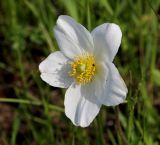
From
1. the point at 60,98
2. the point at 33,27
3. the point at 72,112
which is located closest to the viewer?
the point at 72,112

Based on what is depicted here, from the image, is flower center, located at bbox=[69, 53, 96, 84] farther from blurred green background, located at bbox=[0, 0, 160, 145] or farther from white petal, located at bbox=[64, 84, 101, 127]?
blurred green background, located at bbox=[0, 0, 160, 145]

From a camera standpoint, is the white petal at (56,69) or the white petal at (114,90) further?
the white petal at (56,69)

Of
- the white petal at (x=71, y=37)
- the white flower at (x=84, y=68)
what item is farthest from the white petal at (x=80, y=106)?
the white petal at (x=71, y=37)

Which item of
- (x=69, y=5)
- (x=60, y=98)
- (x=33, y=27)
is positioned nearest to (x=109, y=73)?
(x=69, y=5)

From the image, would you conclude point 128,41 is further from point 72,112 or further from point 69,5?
point 72,112

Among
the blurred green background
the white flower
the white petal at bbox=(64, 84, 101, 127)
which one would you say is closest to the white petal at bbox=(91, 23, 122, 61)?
the white flower

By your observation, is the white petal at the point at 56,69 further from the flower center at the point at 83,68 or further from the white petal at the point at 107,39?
the white petal at the point at 107,39

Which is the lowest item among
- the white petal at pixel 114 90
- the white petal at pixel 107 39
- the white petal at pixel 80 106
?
the white petal at pixel 80 106

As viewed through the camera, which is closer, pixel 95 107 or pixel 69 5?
pixel 95 107
